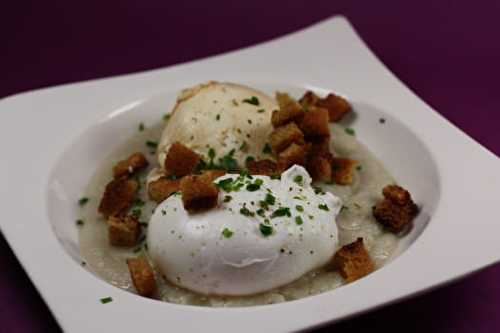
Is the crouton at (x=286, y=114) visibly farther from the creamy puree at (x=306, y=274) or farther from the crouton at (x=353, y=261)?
the crouton at (x=353, y=261)

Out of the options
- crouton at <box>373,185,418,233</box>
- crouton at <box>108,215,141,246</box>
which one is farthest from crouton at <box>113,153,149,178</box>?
crouton at <box>373,185,418,233</box>

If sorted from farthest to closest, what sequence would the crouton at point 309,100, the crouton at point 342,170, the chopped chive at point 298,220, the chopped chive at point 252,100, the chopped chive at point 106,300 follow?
the crouton at point 309,100 → the chopped chive at point 252,100 → the crouton at point 342,170 → the chopped chive at point 298,220 → the chopped chive at point 106,300

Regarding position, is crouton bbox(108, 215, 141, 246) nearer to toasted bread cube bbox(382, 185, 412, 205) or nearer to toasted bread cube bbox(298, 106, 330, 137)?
toasted bread cube bbox(298, 106, 330, 137)

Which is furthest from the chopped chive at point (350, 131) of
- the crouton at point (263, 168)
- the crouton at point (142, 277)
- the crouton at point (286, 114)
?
the crouton at point (142, 277)

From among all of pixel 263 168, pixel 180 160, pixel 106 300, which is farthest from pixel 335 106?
pixel 106 300

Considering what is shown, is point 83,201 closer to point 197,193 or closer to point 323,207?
point 197,193

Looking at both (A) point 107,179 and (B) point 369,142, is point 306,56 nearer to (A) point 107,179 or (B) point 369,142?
(B) point 369,142
